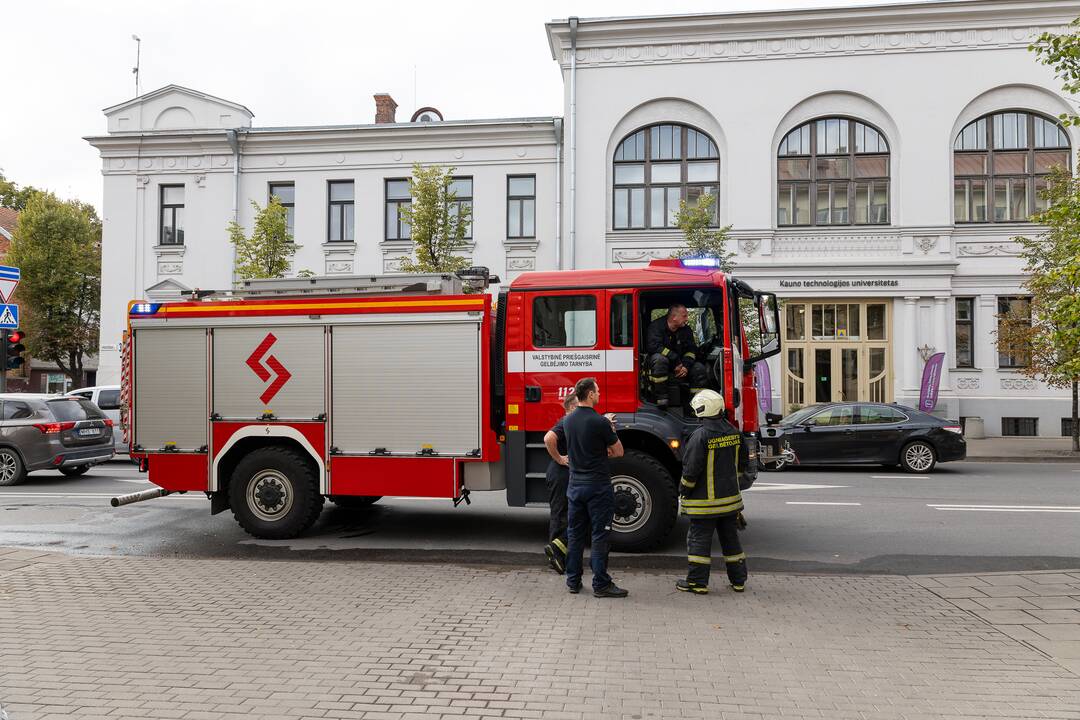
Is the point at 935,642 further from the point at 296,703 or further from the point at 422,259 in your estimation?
the point at 422,259

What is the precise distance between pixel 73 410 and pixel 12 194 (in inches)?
1708

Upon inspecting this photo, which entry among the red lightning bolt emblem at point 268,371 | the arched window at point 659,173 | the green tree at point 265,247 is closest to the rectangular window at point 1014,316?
the arched window at point 659,173

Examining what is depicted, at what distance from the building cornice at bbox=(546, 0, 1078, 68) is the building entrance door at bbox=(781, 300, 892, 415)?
7.75 meters

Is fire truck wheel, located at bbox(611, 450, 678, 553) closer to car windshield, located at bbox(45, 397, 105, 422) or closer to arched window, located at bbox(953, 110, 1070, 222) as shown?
car windshield, located at bbox(45, 397, 105, 422)

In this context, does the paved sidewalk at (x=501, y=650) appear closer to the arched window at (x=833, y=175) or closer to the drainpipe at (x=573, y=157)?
the drainpipe at (x=573, y=157)

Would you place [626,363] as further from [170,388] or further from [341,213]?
[341,213]

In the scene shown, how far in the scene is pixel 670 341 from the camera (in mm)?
7684

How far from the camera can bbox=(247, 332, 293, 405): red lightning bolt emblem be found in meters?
8.39

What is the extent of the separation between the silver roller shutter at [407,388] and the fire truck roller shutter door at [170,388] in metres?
1.64

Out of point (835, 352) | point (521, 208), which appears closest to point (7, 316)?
point (521, 208)

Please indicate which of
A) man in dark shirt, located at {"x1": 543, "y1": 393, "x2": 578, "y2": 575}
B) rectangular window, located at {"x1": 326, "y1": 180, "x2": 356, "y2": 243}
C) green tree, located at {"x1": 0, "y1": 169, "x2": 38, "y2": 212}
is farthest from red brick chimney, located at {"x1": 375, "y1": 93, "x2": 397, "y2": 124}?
green tree, located at {"x1": 0, "y1": 169, "x2": 38, "y2": 212}

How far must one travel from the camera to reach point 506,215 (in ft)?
83.6

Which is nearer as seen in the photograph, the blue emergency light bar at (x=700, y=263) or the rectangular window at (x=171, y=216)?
the blue emergency light bar at (x=700, y=263)

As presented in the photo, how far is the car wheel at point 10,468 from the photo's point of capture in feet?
45.1
